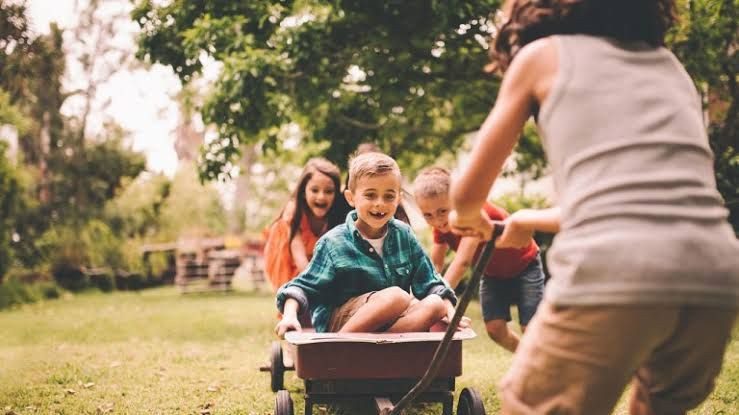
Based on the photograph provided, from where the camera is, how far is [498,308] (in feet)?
15.1

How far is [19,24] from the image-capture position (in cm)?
942

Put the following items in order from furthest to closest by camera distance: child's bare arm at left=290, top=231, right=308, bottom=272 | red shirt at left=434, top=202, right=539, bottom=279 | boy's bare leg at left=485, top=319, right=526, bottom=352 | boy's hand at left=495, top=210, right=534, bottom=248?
child's bare arm at left=290, top=231, right=308, bottom=272 < boy's bare leg at left=485, top=319, right=526, bottom=352 < red shirt at left=434, top=202, right=539, bottom=279 < boy's hand at left=495, top=210, right=534, bottom=248

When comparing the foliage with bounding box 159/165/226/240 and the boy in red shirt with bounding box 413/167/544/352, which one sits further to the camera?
the foliage with bounding box 159/165/226/240

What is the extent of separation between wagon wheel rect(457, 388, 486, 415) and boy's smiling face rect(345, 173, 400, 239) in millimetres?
886

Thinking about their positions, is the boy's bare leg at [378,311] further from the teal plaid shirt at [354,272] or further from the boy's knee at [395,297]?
the teal plaid shirt at [354,272]

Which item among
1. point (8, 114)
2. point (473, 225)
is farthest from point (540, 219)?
point (8, 114)

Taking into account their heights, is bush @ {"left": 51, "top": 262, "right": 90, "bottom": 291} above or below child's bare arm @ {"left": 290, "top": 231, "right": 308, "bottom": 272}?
below

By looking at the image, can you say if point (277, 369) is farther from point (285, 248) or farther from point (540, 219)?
point (540, 219)

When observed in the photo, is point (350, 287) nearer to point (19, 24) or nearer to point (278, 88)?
point (278, 88)

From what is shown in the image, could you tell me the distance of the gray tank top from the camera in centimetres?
150

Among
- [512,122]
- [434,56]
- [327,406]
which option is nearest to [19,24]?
[434,56]

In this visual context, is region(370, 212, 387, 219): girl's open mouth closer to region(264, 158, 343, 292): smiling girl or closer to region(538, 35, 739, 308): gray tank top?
region(264, 158, 343, 292): smiling girl

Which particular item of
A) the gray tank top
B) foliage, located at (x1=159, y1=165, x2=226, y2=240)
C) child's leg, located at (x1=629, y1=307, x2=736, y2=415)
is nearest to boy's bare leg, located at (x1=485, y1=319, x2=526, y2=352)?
child's leg, located at (x1=629, y1=307, x2=736, y2=415)

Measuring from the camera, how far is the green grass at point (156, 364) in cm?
458
